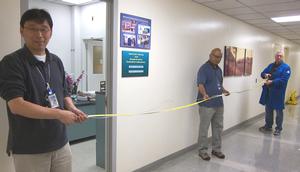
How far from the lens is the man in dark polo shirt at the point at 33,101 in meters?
1.34

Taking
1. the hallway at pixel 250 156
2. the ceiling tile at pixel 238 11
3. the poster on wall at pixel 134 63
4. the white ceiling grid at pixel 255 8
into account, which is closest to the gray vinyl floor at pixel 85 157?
the hallway at pixel 250 156

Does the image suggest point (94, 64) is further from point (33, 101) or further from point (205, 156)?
point (33, 101)

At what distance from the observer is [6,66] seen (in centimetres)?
136

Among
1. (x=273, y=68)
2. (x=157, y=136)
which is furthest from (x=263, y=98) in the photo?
(x=157, y=136)

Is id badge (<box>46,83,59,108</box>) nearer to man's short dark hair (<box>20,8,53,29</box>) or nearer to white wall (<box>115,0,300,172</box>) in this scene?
man's short dark hair (<box>20,8,53,29</box>)

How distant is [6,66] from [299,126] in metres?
6.71

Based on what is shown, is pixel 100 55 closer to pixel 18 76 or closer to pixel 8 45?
pixel 8 45

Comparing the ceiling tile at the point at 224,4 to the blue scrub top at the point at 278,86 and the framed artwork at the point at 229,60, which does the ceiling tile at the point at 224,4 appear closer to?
the framed artwork at the point at 229,60

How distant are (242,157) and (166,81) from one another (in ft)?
5.89

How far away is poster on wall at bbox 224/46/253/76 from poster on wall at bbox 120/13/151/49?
2.41m

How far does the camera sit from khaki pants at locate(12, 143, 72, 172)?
145 cm

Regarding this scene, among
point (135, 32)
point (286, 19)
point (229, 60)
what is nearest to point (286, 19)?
point (286, 19)

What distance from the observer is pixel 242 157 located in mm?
3918

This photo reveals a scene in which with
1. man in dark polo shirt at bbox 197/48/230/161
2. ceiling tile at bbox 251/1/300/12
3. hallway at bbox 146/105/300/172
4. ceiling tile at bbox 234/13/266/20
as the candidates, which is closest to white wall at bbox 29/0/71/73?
man in dark polo shirt at bbox 197/48/230/161
